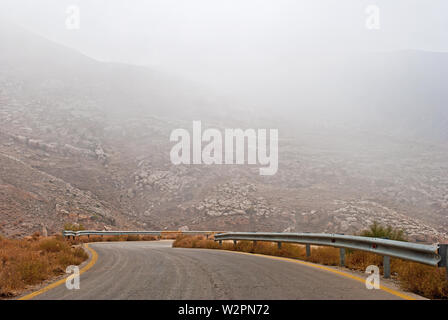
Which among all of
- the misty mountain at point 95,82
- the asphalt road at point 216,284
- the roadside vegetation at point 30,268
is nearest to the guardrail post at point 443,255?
the asphalt road at point 216,284

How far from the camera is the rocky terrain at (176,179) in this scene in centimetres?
3353

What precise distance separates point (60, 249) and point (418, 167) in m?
45.0

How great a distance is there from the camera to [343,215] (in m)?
33.3

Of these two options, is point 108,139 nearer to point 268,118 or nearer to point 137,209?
point 137,209

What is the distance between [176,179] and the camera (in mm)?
44094

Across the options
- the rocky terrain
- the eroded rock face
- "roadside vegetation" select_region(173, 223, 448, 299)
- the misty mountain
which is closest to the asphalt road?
"roadside vegetation" select_region(173, 223, 448, 299)

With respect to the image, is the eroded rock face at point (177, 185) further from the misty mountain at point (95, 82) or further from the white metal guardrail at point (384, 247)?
the white metal guardrail at point (384, 247)

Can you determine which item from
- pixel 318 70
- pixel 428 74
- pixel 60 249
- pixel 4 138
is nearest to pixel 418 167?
pixel 60 249

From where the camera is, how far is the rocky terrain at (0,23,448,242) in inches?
1320

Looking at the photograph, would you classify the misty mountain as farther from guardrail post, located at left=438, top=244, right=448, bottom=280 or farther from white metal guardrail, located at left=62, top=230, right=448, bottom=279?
guardrail post, located at left=438, top=244, right=448, bottom=280

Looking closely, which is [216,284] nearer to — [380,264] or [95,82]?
[380,264]

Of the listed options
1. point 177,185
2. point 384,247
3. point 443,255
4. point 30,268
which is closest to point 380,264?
point 384,247

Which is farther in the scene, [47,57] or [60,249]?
[47,57]

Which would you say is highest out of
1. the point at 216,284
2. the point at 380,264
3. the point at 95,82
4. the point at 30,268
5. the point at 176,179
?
the point at 95,82
